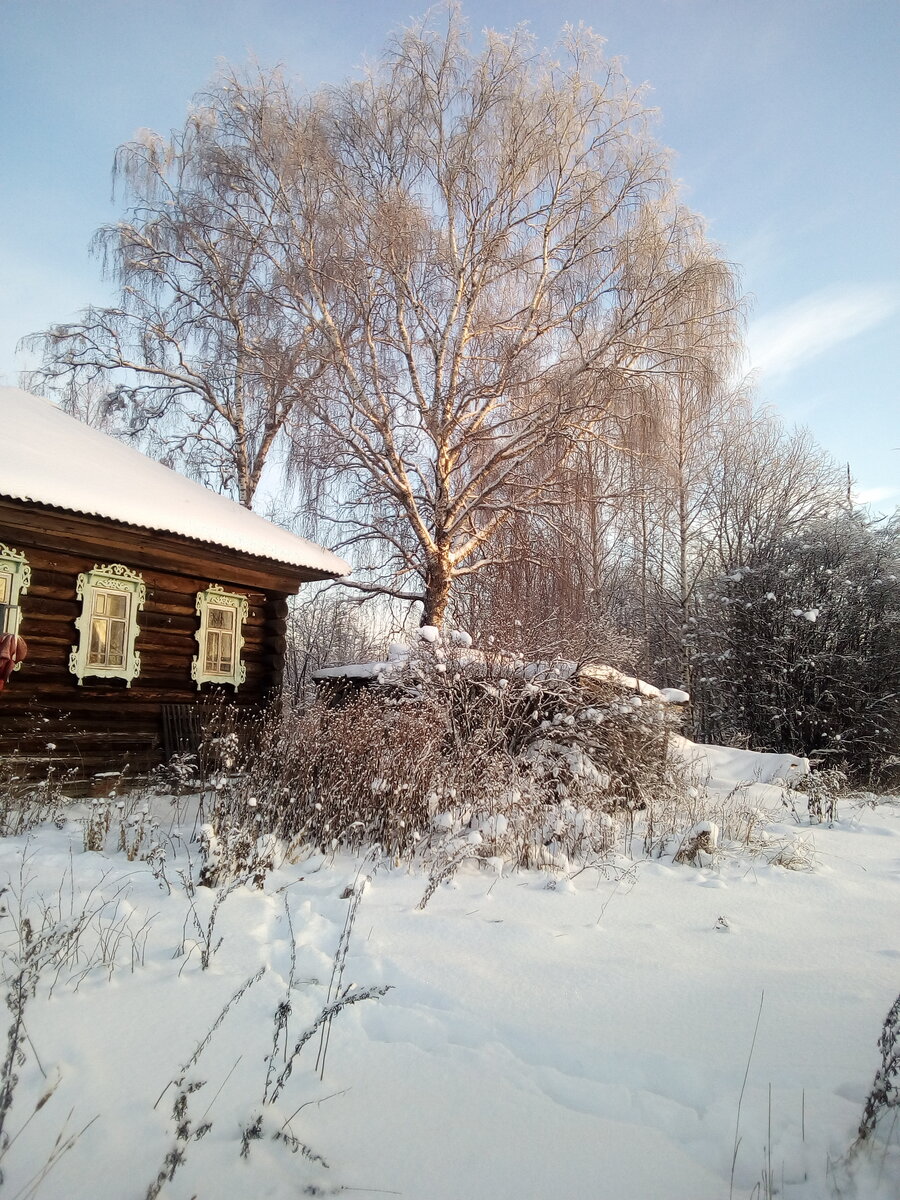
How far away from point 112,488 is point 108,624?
1.58 meters

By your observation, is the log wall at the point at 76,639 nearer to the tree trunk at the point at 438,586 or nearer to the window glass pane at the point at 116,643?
the window glass pane at the point at 116,643

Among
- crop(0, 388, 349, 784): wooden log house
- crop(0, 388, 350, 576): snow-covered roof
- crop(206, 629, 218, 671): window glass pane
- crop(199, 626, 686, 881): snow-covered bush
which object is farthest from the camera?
crop(206, 629, 218, 671): window glass pane

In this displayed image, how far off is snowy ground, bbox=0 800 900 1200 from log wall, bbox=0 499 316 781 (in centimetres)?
376

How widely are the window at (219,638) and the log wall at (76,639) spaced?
0.11 metres

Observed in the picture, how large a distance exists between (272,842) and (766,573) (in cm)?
1306

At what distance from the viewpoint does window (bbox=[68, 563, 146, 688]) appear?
7.89 metres

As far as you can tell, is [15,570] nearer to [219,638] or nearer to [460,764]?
[219,638]

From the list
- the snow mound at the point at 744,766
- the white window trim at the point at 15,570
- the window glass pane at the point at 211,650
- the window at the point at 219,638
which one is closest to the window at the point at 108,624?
the white window trim at the point at 15,570

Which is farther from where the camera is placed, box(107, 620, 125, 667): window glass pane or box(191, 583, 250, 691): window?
box(191, 583, 250, 691): window

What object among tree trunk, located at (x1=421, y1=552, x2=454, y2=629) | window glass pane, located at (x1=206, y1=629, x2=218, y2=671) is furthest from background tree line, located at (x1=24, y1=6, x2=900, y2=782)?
window glass pane, located at (x1=206, y1=629, x2=218, y2=671)

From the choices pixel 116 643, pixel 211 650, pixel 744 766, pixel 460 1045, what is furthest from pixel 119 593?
pixel 744 766

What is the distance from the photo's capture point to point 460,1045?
255cm

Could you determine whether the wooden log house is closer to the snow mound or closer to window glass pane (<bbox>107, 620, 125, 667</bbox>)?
window glass pane (<bbox>107, 620, 125, 667</bbox>)

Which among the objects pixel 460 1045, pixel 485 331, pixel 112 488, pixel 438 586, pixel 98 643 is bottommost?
pixel 460 1045
